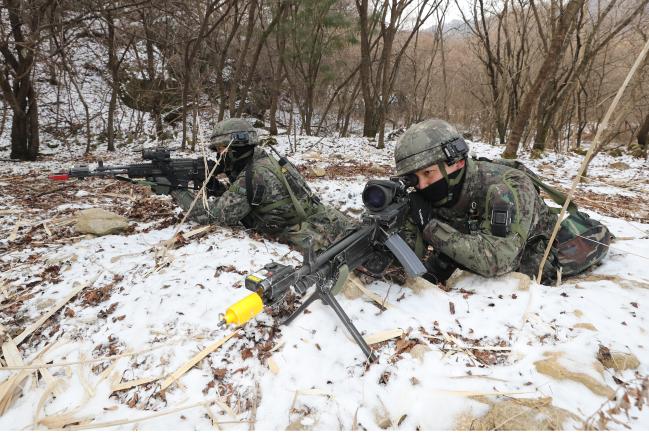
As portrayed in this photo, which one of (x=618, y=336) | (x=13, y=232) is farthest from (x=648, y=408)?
(x=13, y=232)

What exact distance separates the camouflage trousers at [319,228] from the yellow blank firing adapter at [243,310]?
2.34 m

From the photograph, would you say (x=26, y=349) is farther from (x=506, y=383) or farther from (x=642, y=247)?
(x=642, y=247)

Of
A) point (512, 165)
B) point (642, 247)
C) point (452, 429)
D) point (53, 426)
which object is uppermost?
point (512, 165)

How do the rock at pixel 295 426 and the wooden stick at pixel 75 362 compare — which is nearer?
the rock at pixel 295 426

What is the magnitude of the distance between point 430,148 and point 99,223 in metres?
3.67

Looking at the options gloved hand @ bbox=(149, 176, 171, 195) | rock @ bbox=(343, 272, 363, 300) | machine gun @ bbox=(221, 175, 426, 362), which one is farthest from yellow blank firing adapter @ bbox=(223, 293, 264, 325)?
gloved hand @ bbox=(149, 176, 171, 195)

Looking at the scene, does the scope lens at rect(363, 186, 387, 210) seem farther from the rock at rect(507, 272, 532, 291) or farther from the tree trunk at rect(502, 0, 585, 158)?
the tree trunk at rect(502, 0, 585, 158)

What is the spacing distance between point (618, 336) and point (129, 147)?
15095mm

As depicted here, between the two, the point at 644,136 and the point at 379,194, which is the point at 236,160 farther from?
the point at 644,136

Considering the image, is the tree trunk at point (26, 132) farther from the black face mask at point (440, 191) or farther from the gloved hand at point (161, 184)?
the black face mask at point (440, 191)

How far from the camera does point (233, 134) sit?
3938mm

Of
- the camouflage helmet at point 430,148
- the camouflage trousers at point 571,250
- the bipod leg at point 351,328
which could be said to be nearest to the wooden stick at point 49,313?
the bipod leg at point 351,328

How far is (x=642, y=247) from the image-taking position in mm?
3592

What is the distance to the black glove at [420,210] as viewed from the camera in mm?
2934
